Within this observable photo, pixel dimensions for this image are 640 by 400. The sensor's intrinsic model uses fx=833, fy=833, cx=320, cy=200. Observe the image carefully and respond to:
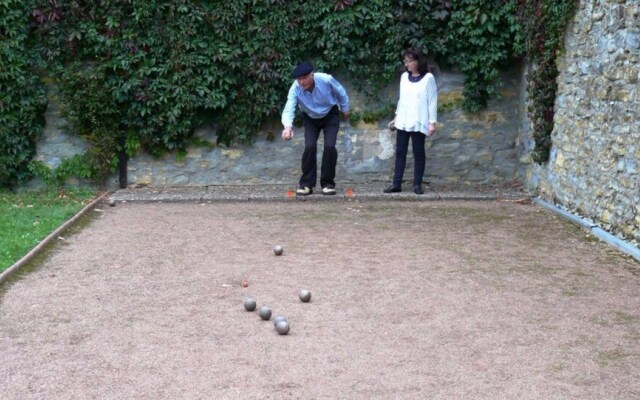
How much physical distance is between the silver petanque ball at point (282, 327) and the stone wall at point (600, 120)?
3678mm

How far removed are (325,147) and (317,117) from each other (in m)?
0.41

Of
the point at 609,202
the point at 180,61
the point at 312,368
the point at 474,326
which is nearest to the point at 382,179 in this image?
the point at 180,61

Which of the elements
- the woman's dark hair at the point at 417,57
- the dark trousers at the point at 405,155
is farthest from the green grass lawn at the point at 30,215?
the woman's dark hair at the point at 417,57

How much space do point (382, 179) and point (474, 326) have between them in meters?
6.32

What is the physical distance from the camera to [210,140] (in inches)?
443

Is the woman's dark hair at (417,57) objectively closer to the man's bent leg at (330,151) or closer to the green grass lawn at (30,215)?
the man's bent leg at (330,151)

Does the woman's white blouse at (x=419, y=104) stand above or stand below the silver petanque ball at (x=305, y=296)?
above

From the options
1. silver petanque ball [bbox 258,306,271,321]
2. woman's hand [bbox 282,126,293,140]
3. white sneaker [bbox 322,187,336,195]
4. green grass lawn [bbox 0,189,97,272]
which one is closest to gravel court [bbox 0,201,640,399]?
silver petanque ball [bbox 258,306,271,321]

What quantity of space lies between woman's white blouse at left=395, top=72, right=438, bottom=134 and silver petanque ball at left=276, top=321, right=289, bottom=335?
5613mm

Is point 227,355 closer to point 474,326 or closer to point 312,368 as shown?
point 312,368

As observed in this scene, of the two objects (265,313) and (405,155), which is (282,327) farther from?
(405,155)

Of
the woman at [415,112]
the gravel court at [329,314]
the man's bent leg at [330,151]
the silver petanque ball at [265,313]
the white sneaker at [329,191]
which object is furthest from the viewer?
the white sneaker at [329,191]

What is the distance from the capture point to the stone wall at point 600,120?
7.33 m

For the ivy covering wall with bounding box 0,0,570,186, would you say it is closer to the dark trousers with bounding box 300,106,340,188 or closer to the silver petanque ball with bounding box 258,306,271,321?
the dark trousers with bounding box 300,106,340,188
